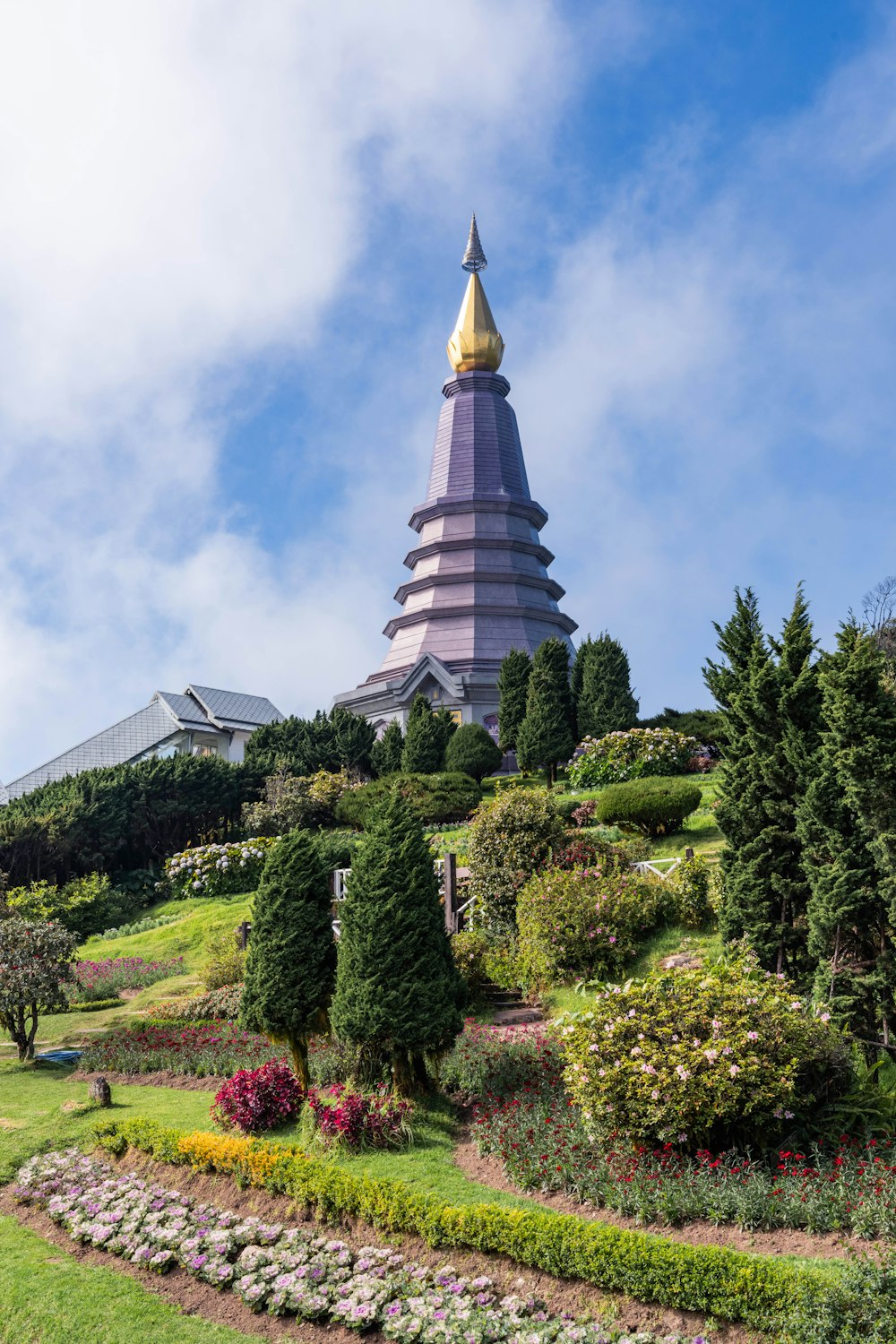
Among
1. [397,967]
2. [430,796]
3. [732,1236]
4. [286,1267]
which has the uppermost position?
[430,796]

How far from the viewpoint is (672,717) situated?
3544cm

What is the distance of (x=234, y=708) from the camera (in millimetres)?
53531

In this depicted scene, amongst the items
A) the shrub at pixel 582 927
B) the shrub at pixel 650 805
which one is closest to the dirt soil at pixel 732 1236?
the shrub at pixel 582 927

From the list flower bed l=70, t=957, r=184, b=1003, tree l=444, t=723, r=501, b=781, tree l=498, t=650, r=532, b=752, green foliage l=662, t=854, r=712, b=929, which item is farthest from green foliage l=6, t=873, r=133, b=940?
green foliage l=662, t=854, r=712, b=929

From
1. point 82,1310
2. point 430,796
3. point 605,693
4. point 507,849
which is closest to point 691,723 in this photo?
point 605,693

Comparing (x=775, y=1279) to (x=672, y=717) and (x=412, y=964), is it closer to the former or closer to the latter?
(x=412, y=964)

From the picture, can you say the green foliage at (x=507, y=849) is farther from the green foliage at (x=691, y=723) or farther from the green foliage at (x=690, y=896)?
the green foliage at (x=691, y=723)

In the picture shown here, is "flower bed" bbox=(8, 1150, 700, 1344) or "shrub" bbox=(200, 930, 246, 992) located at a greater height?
"shrub" bbox=(200, 930, 246, 992)

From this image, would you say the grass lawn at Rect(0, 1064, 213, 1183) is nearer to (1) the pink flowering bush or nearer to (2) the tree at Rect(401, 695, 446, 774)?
(1) the pink flowering bush

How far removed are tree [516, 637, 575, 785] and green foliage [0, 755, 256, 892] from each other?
11.0 m

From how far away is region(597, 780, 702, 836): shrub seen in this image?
71.5 ft

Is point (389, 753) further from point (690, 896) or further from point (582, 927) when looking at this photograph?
point (582, 927)

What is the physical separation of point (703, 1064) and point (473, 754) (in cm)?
2678

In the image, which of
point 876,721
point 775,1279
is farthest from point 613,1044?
point 876,721
